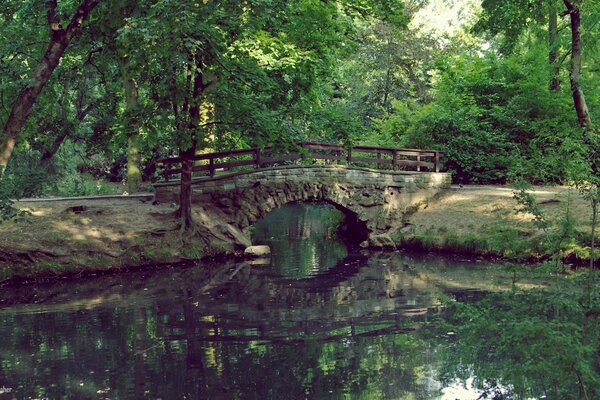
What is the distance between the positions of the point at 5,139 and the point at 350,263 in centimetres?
992

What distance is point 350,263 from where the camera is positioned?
64.4 feet

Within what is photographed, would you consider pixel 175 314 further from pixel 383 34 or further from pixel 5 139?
pixel 383 34

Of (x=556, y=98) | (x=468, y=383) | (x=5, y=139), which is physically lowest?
(x=468, y=383)

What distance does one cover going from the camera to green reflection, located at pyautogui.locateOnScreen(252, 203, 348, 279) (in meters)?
19.1

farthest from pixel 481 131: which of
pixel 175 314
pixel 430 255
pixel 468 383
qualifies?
pixel 468 383

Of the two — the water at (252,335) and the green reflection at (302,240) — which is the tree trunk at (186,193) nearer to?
the water at (252,335)

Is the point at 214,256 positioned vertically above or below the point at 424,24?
below

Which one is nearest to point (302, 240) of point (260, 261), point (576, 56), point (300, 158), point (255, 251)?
point (300, 158)

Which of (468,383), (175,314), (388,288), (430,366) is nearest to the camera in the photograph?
(468,383)

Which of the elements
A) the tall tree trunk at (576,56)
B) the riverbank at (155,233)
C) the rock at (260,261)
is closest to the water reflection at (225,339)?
the riverbank at (155,233)

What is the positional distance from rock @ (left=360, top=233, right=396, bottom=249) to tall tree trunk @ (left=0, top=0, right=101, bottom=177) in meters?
12.1

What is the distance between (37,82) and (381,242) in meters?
12.6

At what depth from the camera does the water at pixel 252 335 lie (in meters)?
8.91

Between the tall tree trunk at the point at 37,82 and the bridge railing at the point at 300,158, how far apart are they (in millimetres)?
6922
